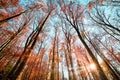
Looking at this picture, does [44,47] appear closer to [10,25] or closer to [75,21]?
[10,25]

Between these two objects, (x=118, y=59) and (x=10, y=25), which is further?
(x=118, y=59)

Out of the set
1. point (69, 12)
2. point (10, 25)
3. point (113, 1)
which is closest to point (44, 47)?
point (10, 25)

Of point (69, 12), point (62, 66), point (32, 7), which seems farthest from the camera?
point (62, 66)

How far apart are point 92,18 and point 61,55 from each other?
28.1 ft

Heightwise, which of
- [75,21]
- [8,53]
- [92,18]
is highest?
[75,21]

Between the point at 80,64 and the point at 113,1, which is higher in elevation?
the point at 113,1

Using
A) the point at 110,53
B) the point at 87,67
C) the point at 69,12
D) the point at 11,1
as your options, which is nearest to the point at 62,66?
the point at 87,67

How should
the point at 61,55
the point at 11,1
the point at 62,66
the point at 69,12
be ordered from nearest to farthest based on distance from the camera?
the point at 11,1 → the point at 69,12 → the point at 61,55 → the point at 62,66

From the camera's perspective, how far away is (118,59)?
1989 cm

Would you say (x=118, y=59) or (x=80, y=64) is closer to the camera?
(x=118, y=59)

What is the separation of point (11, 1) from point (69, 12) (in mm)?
5790

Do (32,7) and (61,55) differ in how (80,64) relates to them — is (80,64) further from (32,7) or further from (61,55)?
(32,7)

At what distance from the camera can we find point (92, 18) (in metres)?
15.1

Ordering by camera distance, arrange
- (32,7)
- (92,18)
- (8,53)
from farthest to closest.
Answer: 1. (8,53)
2. (92,18)
3. (32,7)
